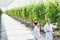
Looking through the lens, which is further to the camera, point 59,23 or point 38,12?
point 38,12

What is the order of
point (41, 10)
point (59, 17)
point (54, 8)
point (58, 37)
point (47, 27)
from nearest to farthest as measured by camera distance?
point (47, 27)
point (58, 37)
point (59, 17)
point (54, 8)
point (41, 10)

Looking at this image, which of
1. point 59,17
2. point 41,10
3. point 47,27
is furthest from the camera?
point 41,10

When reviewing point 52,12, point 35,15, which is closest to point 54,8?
point 52,12

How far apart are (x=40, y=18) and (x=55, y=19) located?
13.1 feet

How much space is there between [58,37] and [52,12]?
3.33 m

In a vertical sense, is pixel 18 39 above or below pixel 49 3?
below

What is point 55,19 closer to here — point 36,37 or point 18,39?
point 18,39

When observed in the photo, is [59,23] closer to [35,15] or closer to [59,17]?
[59,17]

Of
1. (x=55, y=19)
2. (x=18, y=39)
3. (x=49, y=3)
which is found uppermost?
(x=49, y=3)

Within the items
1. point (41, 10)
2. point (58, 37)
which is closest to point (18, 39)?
point (58, 37)

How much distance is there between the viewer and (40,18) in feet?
71.6

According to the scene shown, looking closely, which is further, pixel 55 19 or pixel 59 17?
pixel 55 19

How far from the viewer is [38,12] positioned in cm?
2212

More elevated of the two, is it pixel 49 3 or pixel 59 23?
pixel 49 3
